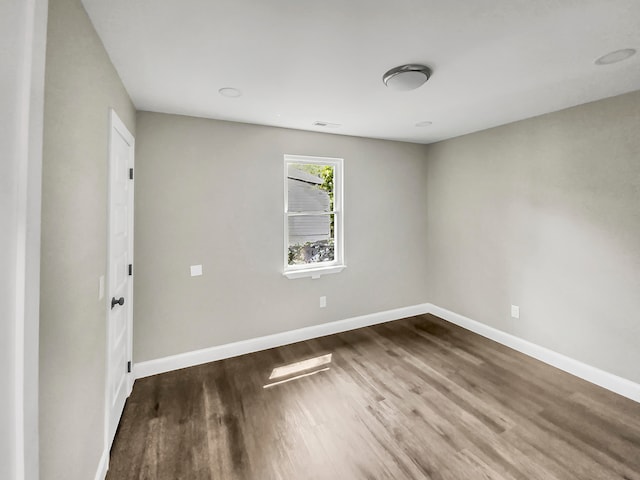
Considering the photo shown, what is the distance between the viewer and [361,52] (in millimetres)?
1738

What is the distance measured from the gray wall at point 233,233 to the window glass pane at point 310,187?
0.67 feet

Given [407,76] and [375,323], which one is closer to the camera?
[407,76]

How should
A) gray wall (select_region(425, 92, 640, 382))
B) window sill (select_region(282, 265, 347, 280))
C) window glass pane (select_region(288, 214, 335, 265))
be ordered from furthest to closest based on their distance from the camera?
1. window glass pane (select_region(288, 214, 335, 265))
2. window sill (select_region(282, 265, 347, 280))
3. gray wall (select_region(425, 92, 640, 382))

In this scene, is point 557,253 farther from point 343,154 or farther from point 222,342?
point 222,342

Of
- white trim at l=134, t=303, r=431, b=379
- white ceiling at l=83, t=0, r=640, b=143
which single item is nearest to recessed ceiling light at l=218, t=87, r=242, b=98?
white ceiling at l=83, t=0, r=640, b=143

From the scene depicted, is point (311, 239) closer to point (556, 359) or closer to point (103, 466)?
point (103, 466)

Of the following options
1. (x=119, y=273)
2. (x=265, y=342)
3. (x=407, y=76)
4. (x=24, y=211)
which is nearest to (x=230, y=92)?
(x=407, y=76)

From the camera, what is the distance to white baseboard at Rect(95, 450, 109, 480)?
159 cm

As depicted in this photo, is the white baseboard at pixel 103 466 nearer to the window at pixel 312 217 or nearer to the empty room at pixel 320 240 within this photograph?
the empty room at pixel 320 240

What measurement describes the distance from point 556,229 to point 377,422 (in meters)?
2.56

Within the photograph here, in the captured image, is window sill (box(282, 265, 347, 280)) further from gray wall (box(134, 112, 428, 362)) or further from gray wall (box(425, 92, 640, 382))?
gray wall (box(425, 92, 640, 382))

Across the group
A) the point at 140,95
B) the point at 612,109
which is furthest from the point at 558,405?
the point at 140,95

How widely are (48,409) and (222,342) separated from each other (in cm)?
209

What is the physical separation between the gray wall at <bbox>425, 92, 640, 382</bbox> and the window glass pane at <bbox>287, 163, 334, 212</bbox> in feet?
5.69
